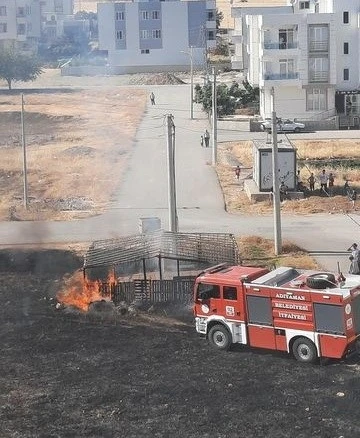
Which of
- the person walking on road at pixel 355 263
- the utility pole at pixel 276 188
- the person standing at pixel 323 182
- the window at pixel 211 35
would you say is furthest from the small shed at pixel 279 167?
the window at pixel 211 35

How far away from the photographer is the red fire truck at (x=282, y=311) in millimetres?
12312

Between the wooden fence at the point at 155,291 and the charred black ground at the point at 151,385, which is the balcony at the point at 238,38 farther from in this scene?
the charred black ground at the point at 151,385

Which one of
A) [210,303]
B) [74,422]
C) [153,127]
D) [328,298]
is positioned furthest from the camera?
[153,127]

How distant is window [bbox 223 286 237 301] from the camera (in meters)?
13.2

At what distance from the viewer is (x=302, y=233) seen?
2088cm

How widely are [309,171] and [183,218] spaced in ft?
25.0

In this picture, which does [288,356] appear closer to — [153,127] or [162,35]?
[153,127]

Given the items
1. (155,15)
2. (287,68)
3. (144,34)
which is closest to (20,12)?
(287,68)

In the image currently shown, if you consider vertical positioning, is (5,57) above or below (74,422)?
above

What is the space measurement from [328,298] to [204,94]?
35.3m

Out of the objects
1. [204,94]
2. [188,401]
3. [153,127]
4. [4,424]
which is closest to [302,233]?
[188,401]

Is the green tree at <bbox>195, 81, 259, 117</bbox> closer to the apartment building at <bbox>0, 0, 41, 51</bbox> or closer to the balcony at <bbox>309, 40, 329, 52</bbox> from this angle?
the balcony at <bbox>309, 40, 329, 52</bbox>

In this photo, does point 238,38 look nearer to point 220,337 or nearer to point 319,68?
point 319,68

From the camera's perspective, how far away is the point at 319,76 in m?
40.8
